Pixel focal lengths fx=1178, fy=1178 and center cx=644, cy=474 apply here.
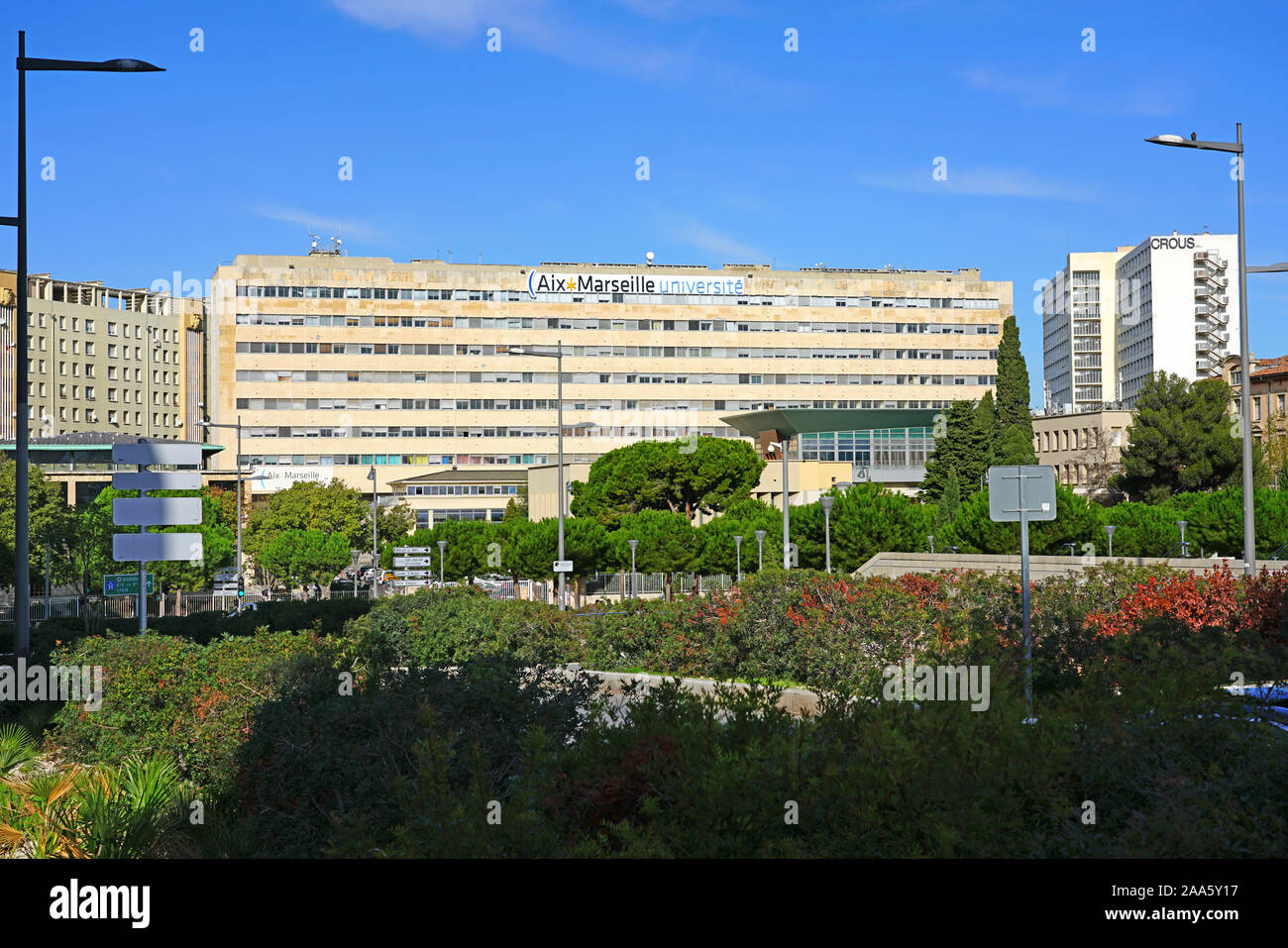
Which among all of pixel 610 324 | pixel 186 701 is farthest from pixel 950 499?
pixel 186 701

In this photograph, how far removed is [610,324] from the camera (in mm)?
101688

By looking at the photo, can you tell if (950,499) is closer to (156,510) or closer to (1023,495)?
(1023,495)

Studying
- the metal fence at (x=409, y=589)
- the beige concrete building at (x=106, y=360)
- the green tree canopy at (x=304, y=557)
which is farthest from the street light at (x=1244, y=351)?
the beige concrete building at (x=106, y=360)

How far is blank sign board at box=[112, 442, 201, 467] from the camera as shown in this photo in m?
15.4

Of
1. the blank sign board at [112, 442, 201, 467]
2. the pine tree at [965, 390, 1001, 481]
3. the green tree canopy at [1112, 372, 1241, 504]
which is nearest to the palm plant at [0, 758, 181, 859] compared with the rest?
the blank sign board at [112, 442, 201, 467]

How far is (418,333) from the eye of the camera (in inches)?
3905

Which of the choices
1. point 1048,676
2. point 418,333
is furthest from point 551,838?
point 418,333

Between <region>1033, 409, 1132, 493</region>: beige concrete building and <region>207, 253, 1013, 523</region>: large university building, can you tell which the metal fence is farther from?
<region>1033, 409, 1132, 493</region>: beige concrete building

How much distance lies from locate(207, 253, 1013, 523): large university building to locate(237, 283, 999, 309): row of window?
13 centimetres

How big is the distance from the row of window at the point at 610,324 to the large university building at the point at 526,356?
0.13 m

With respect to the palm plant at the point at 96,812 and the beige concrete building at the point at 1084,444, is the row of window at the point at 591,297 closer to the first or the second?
the beige concrete building at the point at 1084,444

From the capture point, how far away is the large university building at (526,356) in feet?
319
